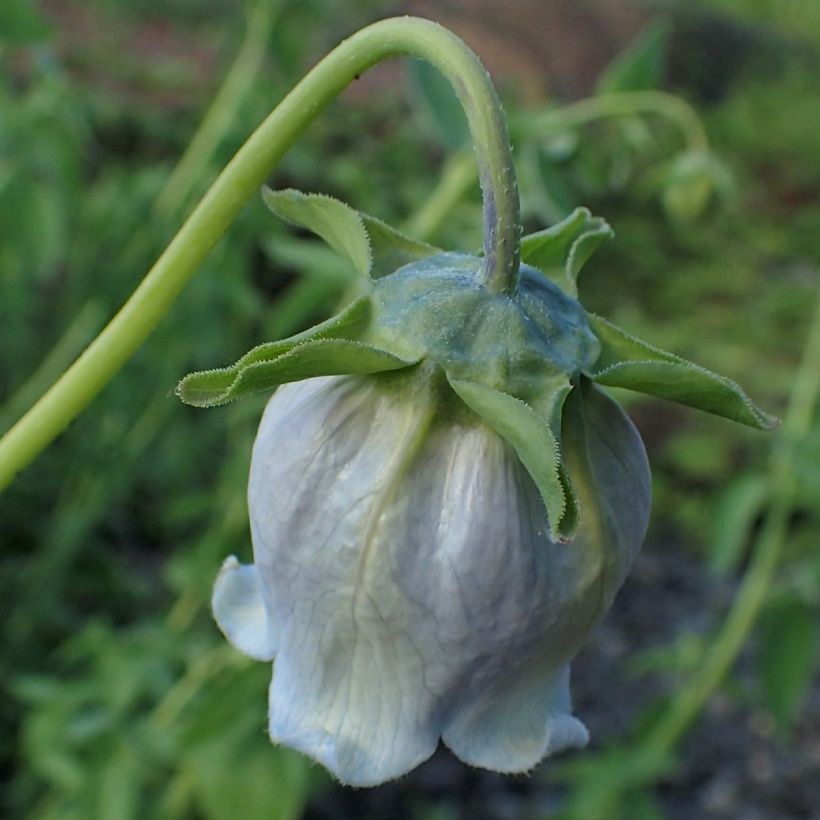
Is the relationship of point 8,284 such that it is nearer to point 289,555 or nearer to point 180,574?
point 180,574

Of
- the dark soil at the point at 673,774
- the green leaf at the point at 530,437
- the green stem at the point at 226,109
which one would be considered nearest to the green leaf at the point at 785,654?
the dark soil at the point at 673,774

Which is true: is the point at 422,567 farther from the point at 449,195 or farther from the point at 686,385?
the point at 449,195

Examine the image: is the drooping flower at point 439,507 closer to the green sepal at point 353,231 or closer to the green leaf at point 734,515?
the green sepal at point 353,231

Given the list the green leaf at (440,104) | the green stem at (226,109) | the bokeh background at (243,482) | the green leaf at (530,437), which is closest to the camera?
the green leaf at (530,437)

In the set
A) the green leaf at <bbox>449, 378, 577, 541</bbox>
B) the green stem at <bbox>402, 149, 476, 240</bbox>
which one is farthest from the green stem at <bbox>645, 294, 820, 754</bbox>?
the green leaf at <bbox>449, 378, 577, 541</bbox>

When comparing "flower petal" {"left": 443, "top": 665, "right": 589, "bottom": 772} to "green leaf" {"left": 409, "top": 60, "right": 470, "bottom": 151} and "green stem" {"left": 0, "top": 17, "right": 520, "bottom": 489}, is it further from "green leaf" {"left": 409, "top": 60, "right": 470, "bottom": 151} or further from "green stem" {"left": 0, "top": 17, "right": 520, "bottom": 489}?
"green leaf" {"left": 409, "top": 60, "right": 470, "bottom": 151}

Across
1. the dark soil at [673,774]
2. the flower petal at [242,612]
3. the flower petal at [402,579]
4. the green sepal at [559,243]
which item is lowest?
Answer: the dark soil at [673,774]

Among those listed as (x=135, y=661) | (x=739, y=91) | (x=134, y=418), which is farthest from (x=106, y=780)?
(x=739, y=91)
